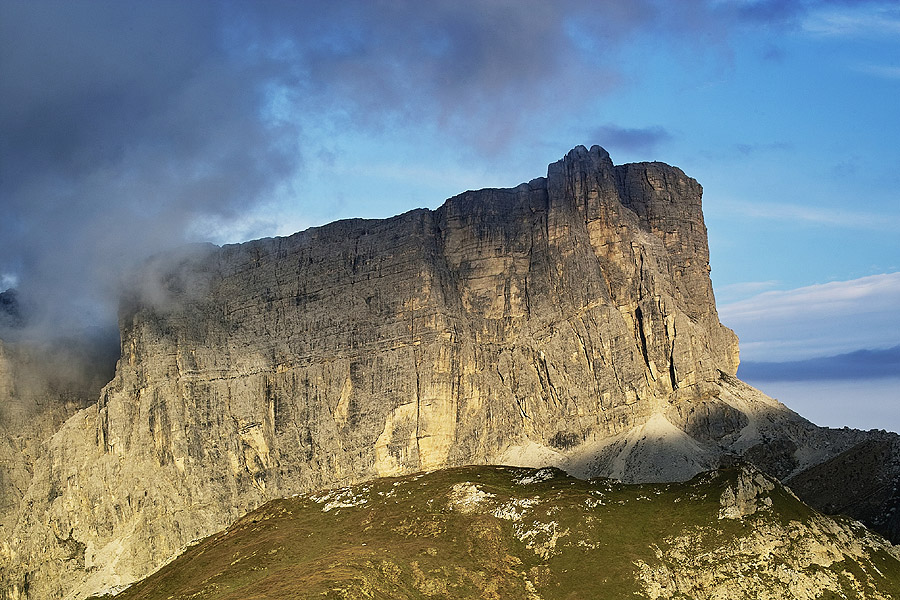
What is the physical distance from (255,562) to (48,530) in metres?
60.9

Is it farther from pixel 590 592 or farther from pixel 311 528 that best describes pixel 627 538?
pixel 311 528

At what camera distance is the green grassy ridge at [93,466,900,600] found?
132 meters

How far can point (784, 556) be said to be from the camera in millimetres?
129375

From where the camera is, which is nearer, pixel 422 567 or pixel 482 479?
pixel 422 567

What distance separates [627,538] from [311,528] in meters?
46.6

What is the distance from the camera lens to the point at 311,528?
538ft

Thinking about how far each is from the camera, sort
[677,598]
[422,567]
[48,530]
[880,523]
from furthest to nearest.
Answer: [48,530] < [880,523] < [422,567] < [677,598]

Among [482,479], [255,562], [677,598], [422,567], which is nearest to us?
[677,598]

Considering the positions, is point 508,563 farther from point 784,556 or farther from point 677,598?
point 784,556

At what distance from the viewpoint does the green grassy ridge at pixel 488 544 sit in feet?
435

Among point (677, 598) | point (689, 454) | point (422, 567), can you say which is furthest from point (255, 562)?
point (689, 454)

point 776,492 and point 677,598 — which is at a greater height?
point 776,492

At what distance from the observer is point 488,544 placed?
475 ft

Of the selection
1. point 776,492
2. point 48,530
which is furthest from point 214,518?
point 776,492
